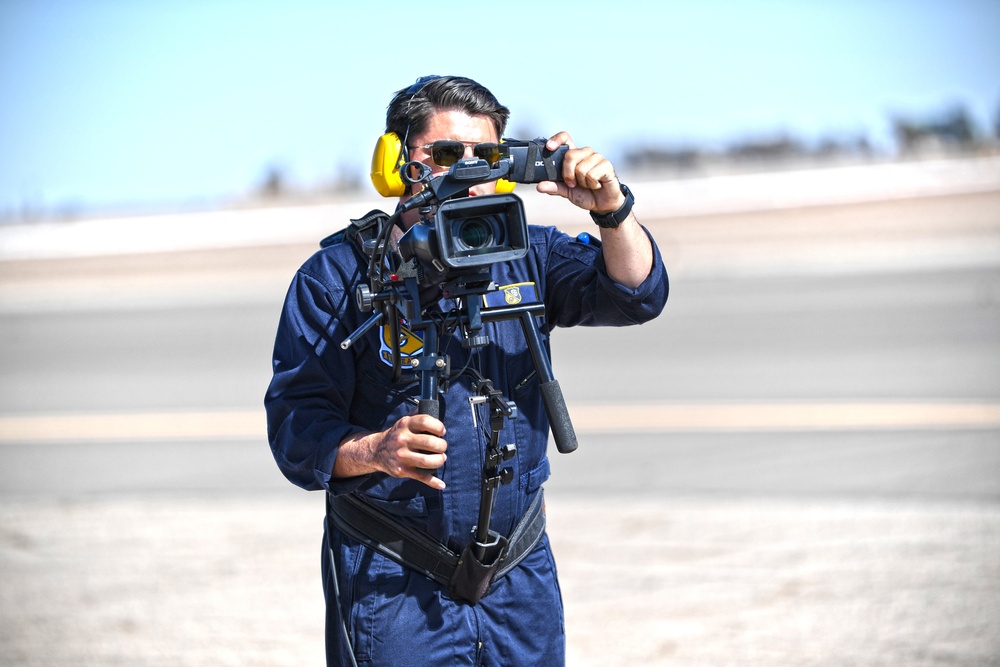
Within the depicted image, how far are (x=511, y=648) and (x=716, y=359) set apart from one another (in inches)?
318

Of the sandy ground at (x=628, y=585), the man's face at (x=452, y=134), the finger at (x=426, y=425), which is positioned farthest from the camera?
the sandy ground at (x=628, y=585)

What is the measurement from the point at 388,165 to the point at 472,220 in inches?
15.5

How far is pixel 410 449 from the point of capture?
1996 mm

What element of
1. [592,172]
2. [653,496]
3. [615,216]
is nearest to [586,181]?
[592,172]

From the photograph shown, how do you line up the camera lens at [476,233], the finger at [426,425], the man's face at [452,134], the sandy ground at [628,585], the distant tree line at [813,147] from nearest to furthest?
the finger at [426,425]
the camera lens at [476,233]
the man's face at [452,134]
the sandy ground at [628,585]
the distant tree line at [813,147]

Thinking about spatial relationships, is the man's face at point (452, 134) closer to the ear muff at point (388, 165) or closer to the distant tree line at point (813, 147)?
the ear muff at point (388, 165)

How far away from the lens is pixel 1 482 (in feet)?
23.3

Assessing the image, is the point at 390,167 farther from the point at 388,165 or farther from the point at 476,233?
the point at 476,233

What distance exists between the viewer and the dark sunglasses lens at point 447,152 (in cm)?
219

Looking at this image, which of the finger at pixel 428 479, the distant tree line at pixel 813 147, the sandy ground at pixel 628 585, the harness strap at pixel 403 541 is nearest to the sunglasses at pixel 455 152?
the finger at pixel 428 479

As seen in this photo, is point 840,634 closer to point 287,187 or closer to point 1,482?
point 1,482

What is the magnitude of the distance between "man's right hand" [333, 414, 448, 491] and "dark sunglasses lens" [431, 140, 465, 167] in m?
0.57

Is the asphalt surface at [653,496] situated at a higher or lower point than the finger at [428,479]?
lower

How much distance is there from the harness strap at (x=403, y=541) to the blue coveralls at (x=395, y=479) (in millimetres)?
21
